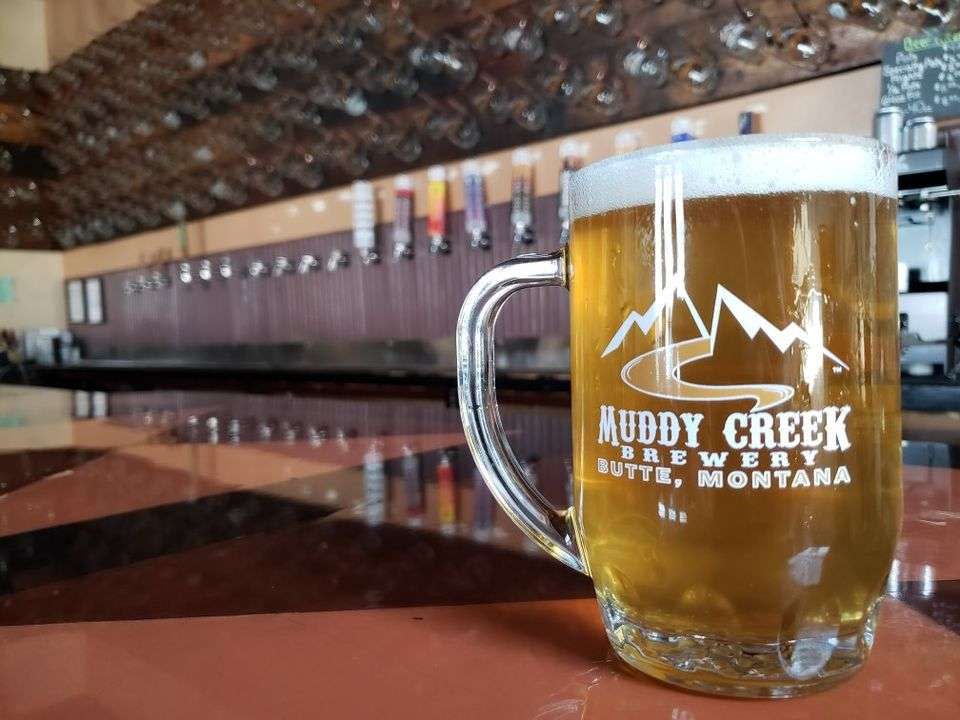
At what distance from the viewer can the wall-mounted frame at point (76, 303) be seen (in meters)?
5.79

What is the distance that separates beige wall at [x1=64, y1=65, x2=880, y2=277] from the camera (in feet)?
7.85

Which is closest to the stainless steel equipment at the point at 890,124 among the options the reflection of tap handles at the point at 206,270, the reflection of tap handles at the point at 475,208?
the reflection of tap handles at the point at 475,208

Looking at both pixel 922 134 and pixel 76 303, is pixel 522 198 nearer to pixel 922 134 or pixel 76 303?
pixel 922 134

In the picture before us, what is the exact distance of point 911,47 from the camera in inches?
86.3

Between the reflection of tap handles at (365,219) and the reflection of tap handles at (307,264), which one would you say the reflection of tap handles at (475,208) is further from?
the reflection of tap handles at (307,264)

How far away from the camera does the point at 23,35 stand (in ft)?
18.9

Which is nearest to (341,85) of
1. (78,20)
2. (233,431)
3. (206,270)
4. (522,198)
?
(522,198)

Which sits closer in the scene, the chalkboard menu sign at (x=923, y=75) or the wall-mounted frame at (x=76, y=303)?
the chalkboard menu sign at (x=923, y=75)

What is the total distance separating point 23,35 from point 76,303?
199 cm

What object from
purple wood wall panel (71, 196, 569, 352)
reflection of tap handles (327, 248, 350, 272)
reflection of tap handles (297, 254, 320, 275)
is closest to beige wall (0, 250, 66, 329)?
purple wood wall panel (71, 196, 569, 352)

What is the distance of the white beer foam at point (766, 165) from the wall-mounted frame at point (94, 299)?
5893 millimetres

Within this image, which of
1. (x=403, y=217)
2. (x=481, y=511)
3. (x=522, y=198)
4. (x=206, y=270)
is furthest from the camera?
(x=206, y=270)

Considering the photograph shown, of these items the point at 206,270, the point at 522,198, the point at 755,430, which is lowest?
the point at 755,430

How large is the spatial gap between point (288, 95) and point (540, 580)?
374 cm
